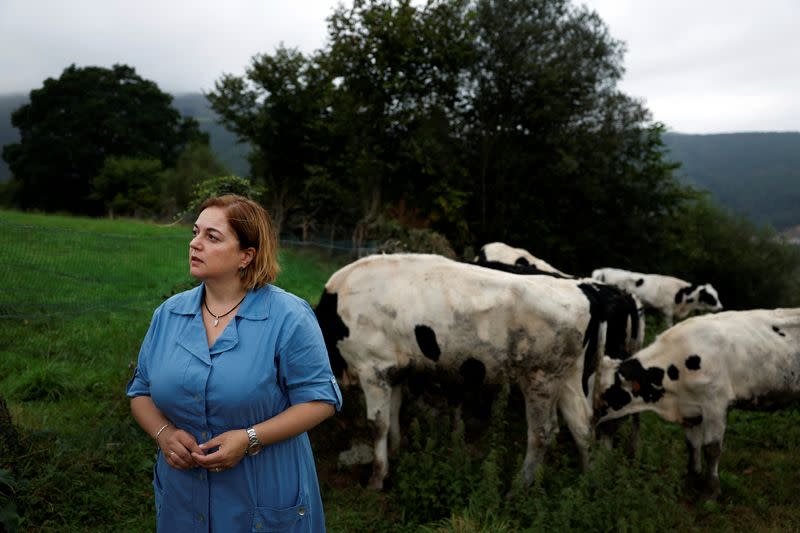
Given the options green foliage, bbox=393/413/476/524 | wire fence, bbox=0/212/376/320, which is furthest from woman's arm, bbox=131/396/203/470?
wire fence, bbox=0/212/376/320

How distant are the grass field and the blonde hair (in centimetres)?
282

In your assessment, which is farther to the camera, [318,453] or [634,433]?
[634,433]

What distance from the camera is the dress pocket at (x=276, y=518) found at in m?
2.02

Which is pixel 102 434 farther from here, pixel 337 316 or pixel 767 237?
pixel 767 237

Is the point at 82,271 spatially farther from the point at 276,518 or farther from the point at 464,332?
the point at 276,518

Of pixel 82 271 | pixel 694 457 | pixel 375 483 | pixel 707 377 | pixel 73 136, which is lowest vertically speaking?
pixel 375 483

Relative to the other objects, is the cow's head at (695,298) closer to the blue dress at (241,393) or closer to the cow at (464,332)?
the cow at (464,332)

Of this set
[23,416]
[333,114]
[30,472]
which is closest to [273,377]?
[30,472]

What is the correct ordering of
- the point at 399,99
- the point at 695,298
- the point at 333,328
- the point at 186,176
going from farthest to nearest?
the point at 186,176 → the point at 399,99 → the point at 695,298 → the point at 333,328

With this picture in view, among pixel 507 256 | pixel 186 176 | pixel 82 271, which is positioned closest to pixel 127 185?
pixel 186 176

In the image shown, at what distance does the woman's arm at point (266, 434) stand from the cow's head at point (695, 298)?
17210 millimetres

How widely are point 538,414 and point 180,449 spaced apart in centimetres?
400

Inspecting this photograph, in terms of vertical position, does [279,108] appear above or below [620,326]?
above

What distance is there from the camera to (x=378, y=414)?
544 cm
